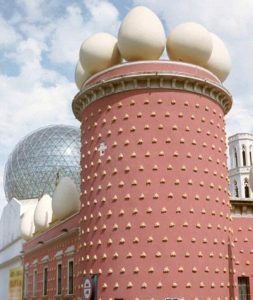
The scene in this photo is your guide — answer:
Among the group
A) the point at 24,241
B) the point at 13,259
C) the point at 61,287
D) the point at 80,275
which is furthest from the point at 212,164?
the point at 13,259

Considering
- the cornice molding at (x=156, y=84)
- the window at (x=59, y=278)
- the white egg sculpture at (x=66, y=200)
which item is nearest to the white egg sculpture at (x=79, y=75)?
the cornice molding at (x=156, y=84)

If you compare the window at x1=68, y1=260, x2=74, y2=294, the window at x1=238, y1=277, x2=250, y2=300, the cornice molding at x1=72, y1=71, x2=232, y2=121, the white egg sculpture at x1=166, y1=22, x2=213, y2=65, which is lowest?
the window at x1=238, y1=277, x2=250, y2=300

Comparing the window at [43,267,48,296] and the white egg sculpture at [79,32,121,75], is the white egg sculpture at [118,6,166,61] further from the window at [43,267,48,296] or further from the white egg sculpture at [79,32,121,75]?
the window at [43,267,48,296]

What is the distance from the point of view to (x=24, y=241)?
4653 cm

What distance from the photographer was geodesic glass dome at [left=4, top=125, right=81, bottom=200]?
55.1 m

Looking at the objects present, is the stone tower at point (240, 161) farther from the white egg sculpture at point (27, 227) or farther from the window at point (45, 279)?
the window at point (45, 279)

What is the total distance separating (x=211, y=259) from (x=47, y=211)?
20.2 metres

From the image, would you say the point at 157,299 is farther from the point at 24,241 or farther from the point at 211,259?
the point at 24,241

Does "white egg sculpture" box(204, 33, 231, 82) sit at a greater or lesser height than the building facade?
greater

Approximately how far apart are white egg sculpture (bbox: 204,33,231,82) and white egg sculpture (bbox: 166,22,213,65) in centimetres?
125

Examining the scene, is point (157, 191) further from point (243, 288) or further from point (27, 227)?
point (27, 227)

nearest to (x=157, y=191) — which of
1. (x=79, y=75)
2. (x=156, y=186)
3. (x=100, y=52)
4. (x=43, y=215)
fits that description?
(x=156, y=186)

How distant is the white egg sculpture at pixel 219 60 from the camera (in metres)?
26.3

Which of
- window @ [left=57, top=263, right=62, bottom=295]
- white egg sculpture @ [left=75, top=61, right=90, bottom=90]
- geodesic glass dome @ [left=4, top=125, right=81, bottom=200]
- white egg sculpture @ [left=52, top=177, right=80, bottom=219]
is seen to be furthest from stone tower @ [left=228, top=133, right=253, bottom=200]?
white egg sculpture @ [left=75, top=61, right=90, bottom=90]
